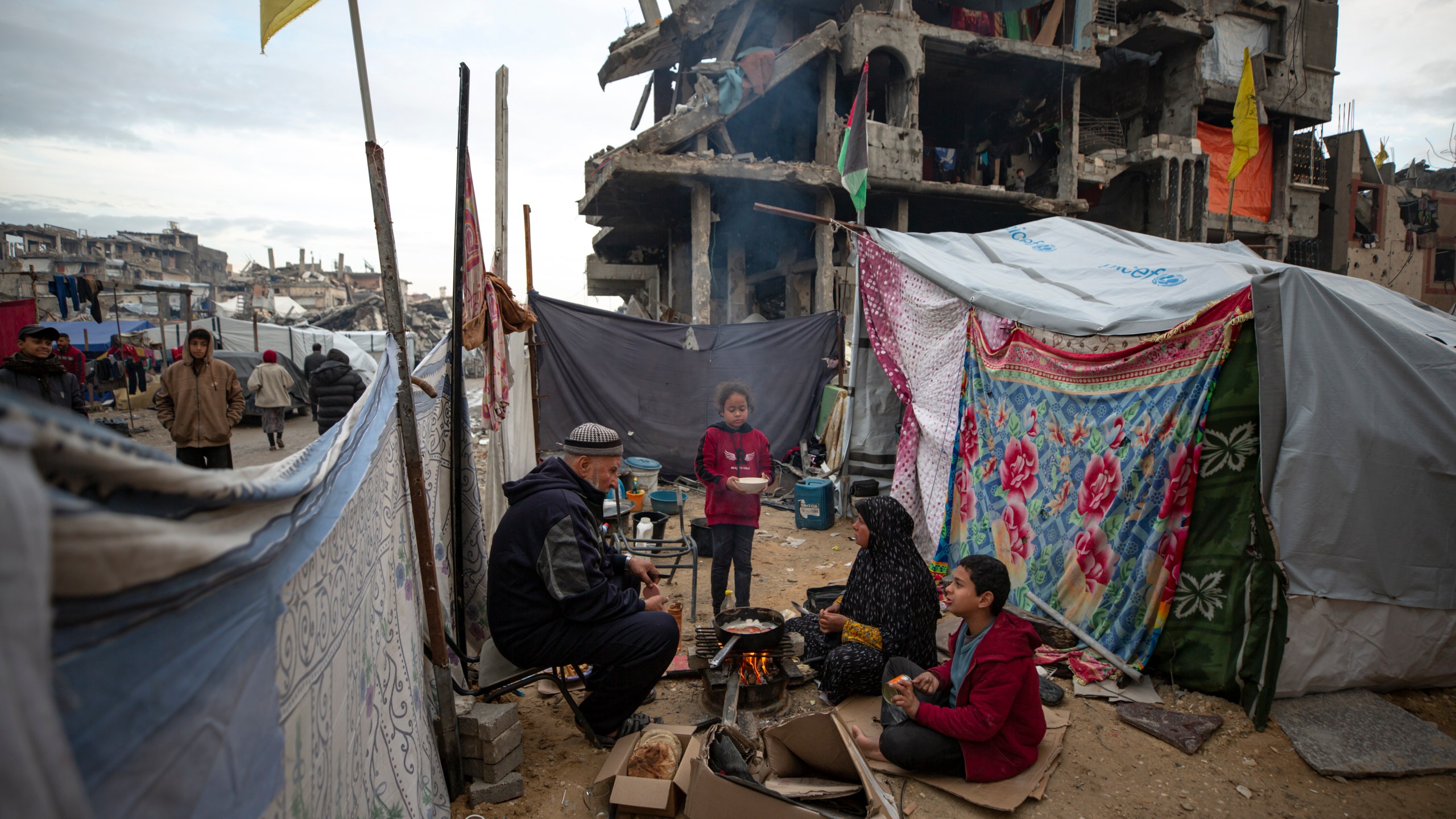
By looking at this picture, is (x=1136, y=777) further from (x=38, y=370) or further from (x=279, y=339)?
(x=279, y=339)

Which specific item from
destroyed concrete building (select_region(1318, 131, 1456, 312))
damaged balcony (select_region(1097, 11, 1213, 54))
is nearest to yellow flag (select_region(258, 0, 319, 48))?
damaged balcony (select_region(1097, 11, 1213, 54))

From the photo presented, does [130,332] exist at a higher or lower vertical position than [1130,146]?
lower

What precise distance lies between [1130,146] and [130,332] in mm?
29903

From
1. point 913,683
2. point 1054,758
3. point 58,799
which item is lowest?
point 1054,758

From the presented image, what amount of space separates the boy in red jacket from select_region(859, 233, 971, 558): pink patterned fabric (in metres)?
2.75

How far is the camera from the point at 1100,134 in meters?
16.7

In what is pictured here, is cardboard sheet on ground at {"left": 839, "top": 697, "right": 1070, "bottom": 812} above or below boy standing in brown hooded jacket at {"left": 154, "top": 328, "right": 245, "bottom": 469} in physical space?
below

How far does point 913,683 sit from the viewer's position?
312 centimetres

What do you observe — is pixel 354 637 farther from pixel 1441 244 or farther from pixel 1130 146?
pixel 1441 244

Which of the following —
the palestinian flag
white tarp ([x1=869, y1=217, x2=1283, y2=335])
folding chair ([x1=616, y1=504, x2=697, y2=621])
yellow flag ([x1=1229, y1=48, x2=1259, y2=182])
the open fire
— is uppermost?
yellow flag ([x1=1229, y1=48, x2=1259, y2=182])

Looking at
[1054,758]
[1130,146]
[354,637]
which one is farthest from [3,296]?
[1130,146]

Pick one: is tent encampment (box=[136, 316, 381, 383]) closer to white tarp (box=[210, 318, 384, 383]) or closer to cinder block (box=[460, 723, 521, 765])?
white tarp (box=[210, 318, 384, 383])

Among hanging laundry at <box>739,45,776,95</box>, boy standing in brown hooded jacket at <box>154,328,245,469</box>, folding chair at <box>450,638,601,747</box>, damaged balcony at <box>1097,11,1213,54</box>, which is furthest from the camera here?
damaged balcony at <box>1097,11,1213,54</box>

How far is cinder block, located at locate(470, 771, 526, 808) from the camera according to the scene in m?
2.84
